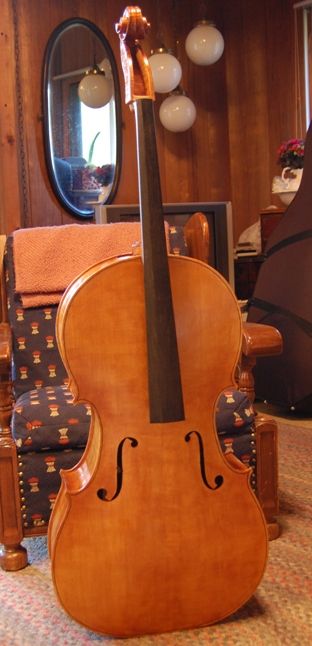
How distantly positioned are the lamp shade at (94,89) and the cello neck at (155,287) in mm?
2788

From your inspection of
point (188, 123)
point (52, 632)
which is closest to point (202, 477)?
point (52, 632)

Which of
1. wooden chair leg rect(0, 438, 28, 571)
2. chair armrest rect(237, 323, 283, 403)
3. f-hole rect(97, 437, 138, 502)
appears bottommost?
wooden chair leg rect(0, 438, 28, 571)

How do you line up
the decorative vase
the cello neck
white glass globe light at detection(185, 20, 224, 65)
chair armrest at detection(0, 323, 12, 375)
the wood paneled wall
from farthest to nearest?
the wood paneled wall < white glass globe light at detection(185, 20, 224, 65) < the decorative vase < chair armrest at detection(0, 323, 12, 375) < the cello neck

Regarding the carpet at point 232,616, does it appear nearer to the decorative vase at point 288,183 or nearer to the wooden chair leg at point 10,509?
the wooden chair leg at point 10,509

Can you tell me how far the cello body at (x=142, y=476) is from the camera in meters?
1.23

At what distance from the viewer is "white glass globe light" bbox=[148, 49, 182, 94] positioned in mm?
3885

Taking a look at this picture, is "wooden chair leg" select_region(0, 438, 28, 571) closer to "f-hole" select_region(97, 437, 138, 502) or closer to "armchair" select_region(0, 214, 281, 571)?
"armchair" select_region(0, 214, 281, 571)

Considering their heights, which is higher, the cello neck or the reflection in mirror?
the reflection in mirror

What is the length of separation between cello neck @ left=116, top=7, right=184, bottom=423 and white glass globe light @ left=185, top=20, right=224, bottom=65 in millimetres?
3086

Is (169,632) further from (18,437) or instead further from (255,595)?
(18,437)

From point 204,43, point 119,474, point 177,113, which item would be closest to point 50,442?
point 119,474

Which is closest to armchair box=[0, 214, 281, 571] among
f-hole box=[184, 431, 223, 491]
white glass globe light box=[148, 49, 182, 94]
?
f-hole box=[184, 431, 223, 491]

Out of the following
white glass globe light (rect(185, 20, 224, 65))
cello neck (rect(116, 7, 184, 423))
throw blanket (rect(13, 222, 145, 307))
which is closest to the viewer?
cello neck (rect(116, 7, 184, 423))

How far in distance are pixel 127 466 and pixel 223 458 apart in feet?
0.60
